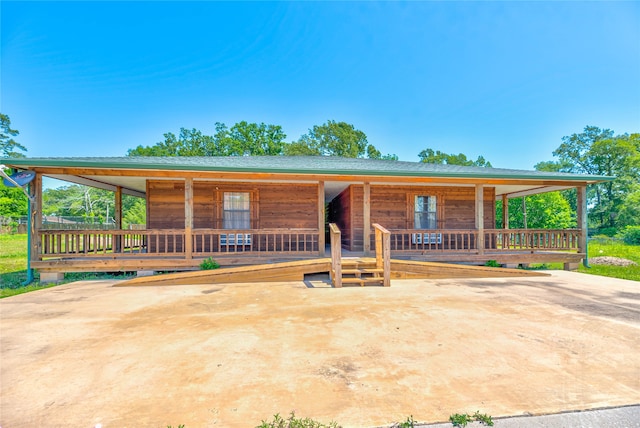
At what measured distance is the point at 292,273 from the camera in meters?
7.50

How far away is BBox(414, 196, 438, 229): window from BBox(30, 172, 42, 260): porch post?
11.3 meters

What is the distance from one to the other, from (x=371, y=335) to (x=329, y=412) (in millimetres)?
1643

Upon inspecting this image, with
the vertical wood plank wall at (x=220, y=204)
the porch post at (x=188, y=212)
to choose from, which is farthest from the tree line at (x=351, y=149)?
the porch post at (x=188, y=212)

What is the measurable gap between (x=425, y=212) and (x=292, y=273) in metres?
6.10

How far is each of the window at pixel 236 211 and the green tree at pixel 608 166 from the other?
40.8 metres

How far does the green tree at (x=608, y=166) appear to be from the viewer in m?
35.6

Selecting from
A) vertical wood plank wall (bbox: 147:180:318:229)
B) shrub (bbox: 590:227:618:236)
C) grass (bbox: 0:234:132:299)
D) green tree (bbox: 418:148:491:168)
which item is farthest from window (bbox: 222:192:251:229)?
green tree (bbox: 418:148:491:168)

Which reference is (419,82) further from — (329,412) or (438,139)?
(329,412)

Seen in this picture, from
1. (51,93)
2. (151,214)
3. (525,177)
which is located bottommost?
(151,214)

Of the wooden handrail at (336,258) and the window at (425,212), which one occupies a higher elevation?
the window at (425,212)

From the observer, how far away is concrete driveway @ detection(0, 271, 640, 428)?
210cm

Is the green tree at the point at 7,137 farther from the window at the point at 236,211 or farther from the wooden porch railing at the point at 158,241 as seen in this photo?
the window at the point at 236,211

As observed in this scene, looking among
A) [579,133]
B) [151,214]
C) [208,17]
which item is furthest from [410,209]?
[579,133]

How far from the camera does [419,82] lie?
2634 cm
